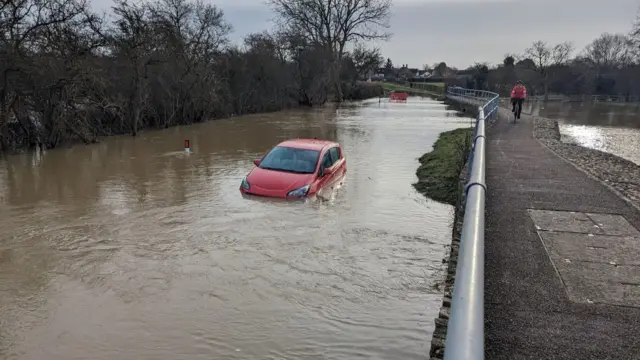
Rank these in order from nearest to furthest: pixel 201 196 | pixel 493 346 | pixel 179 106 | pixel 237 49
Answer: pixel 493 346 → pixel 201 196 → pixel 179 106 → pixel 237 49

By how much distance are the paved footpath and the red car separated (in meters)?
4.29

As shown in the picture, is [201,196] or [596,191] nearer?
[596,191]

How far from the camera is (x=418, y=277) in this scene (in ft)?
23.8

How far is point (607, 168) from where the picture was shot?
11.7m

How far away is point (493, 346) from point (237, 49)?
4207 cm

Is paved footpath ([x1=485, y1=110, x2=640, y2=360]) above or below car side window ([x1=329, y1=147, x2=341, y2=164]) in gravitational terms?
below

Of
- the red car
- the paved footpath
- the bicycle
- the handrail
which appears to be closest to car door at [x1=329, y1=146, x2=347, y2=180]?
the red car

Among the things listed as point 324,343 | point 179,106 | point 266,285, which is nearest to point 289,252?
point 266,285

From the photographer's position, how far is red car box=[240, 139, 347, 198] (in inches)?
448

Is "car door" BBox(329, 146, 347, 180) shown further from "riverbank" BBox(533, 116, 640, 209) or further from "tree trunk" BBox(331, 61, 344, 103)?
"tree trunk" BBox(331, 61, 344, 103)

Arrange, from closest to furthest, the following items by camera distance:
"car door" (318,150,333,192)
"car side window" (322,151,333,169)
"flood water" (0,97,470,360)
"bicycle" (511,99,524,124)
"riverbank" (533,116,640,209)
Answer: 1. "flood water" (0,97,470,360)
2. "riverbank" (533,116,640,209)
3. "car door" (318,150,333,192)
4. "car side window" (322,151,333,169)
5. "bicycle" (511,99,524,124)

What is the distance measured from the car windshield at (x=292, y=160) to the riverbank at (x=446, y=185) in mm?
2992

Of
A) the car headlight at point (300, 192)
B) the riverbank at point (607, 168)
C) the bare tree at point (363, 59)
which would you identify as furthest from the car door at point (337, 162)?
the bare tree at point (363, 59)

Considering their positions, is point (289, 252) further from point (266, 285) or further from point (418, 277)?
point (418, 277)
